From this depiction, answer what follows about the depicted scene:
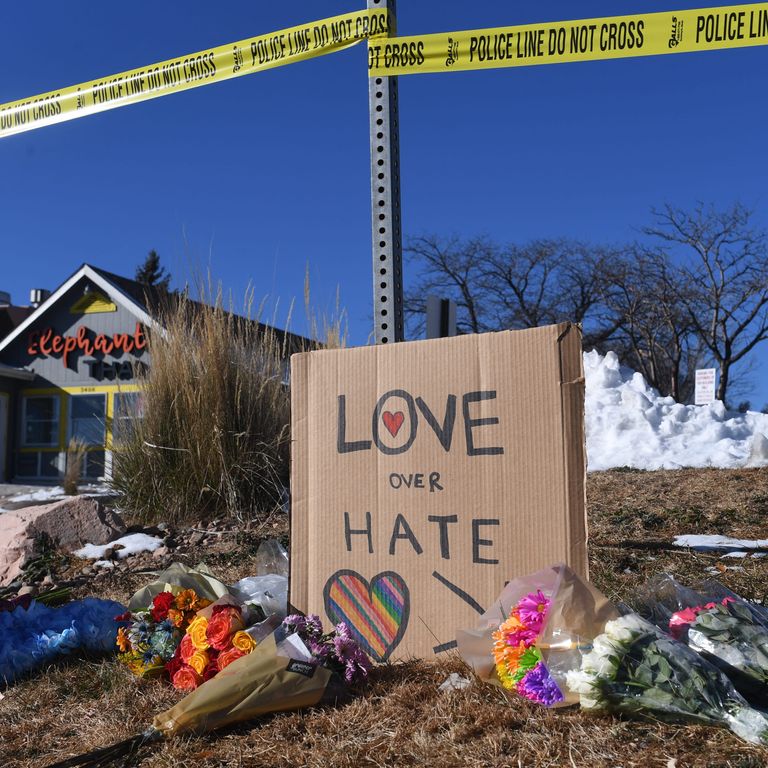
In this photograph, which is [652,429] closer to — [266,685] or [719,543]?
[719,543]

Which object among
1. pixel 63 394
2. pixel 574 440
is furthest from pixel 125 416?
pixel 63 394

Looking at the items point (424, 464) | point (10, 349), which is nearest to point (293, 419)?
point (424, 464)

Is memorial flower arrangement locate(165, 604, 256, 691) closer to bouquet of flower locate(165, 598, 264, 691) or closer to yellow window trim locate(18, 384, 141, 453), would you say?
bouquet of flower locate(165, 598, 264, 691)

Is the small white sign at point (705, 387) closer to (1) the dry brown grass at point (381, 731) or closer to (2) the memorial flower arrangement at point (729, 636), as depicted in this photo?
(1) the dry brown grass at point (381, 731)

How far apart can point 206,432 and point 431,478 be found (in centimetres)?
307

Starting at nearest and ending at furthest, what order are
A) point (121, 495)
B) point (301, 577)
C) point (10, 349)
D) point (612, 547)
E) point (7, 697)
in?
point (7, 697), point (301, 577), point (612, 547), point (121, 495), point (10, 349)

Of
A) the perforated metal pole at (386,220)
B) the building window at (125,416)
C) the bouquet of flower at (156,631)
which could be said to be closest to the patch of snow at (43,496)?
the building window at (125,416)

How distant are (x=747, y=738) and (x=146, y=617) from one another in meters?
1.90

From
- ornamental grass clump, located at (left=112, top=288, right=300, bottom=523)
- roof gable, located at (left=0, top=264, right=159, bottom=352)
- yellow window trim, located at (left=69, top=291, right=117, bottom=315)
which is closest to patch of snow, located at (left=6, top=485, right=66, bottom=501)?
ornamental grass clump, located at (left=112, top=288, right=300, bottom=523)

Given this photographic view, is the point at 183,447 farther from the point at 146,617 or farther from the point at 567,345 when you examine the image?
the point at 567,345

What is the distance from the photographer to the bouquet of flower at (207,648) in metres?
2.39

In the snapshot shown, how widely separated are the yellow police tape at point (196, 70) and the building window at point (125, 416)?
212cm

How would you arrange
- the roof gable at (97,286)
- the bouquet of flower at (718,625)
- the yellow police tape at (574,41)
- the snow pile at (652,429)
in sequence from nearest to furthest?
1. the bouquet of flower at (718,625)
2. the yellow police tape at (574,41)
3. the snow pile at (652,429)
4. the roof gable at (97,286)

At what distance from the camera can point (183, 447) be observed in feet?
17.7
